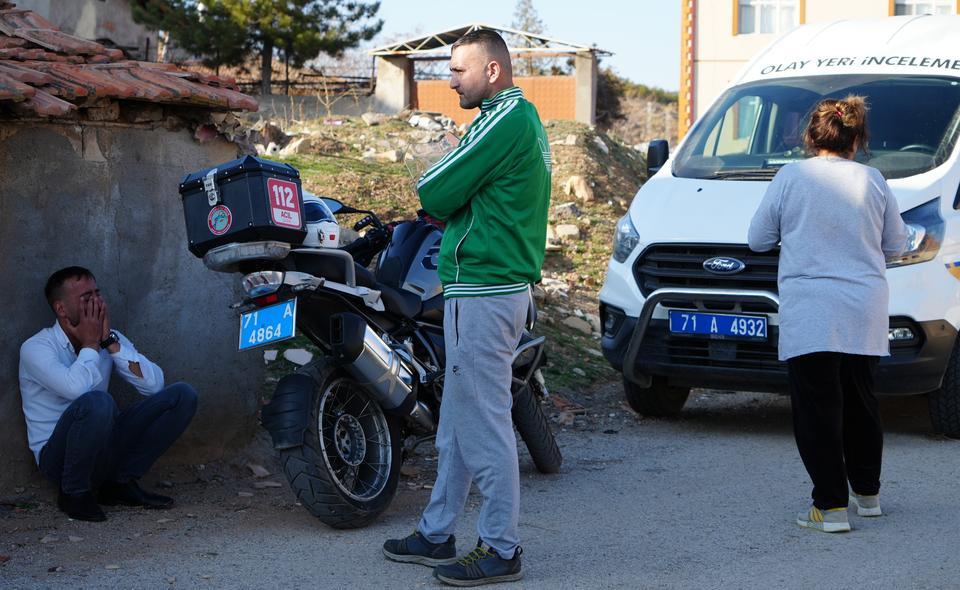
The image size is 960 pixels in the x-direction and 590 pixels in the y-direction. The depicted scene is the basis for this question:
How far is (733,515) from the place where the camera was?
18.1 feet

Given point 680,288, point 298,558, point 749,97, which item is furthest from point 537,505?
point 749,97

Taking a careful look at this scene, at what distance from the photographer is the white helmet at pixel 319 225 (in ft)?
17.2

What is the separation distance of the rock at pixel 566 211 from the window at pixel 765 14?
34.3 feet

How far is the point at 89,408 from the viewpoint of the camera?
5168mm

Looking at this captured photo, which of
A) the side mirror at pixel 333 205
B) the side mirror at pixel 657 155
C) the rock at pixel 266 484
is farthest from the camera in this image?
the side mirror at pixel 657 155

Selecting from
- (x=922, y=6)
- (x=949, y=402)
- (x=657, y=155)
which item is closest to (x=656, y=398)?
(x=657, y=155)

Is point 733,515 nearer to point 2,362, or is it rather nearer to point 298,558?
point 298,558

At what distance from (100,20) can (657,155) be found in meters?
23.5

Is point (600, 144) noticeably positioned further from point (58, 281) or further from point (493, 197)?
point (493, 197)

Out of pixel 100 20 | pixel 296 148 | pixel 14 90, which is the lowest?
pixel 296 148

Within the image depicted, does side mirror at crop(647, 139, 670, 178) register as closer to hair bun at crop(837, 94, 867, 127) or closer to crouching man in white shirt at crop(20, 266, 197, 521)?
hair bun at crop(837, 94, 867, 127)

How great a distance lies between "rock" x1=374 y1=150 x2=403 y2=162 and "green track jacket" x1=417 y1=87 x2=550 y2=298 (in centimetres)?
1031

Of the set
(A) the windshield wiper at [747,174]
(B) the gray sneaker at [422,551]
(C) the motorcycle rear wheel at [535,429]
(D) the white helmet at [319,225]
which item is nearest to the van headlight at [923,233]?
(A) the windshield wiper at [747,174]

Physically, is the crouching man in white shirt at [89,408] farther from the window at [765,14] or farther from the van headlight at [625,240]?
the window at [765,14]
